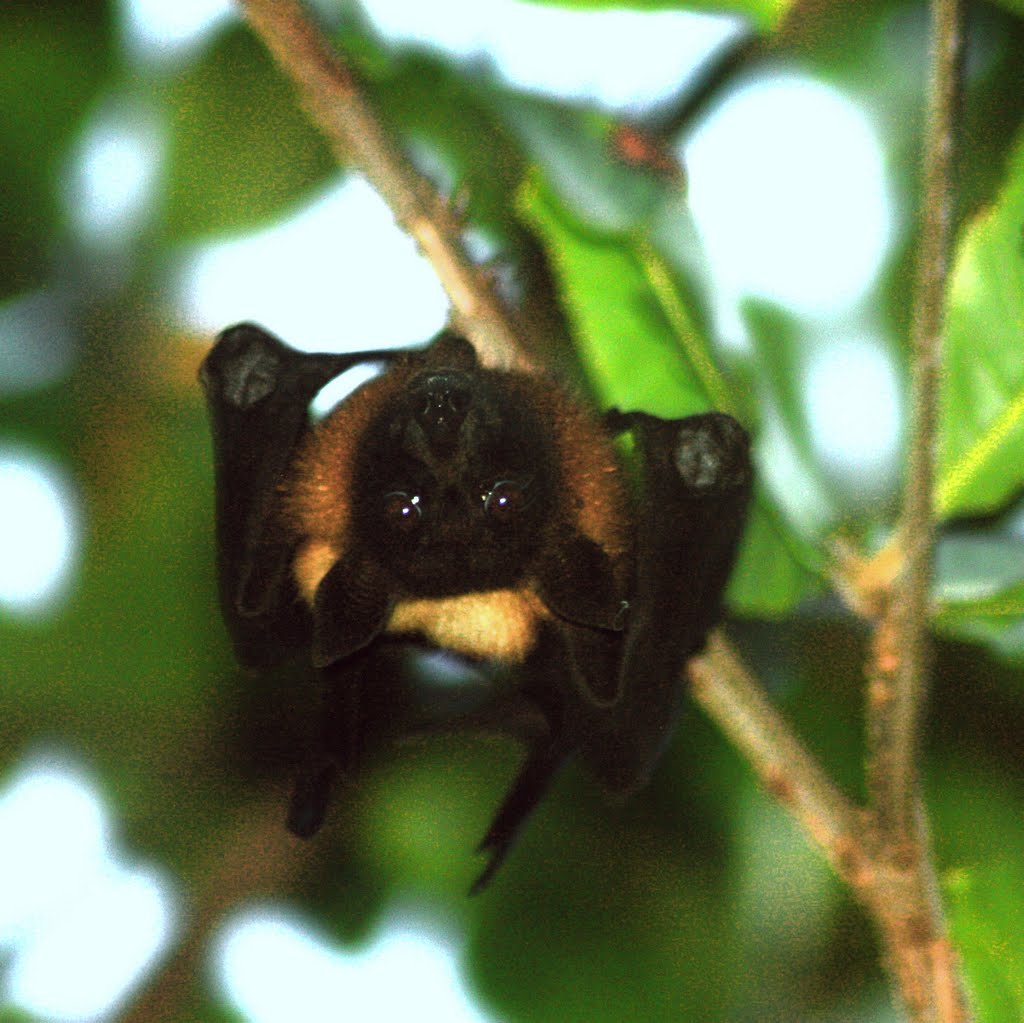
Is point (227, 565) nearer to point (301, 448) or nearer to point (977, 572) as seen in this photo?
point (301, 448)

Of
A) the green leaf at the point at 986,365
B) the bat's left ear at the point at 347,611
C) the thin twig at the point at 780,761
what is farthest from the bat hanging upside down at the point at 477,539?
the green leaf at the point at 986,365

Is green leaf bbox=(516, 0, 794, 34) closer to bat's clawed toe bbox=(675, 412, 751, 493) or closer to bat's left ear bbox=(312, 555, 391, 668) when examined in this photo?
bat's clawed toe bbox=(675, 412, 751, 493)

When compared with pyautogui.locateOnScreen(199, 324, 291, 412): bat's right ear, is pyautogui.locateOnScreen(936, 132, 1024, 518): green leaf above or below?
below

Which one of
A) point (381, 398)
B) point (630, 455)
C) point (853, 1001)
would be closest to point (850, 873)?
point (630, 455)

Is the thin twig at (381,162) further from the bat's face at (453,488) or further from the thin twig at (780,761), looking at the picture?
the thin twig at (780,761)

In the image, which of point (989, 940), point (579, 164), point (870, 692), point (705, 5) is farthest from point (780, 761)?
point (705, 5)

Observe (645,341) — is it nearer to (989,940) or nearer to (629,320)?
(629,320)

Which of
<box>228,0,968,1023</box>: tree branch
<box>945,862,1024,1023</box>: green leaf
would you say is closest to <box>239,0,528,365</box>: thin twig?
<box>228,0,968,1023</box>: tree branch
